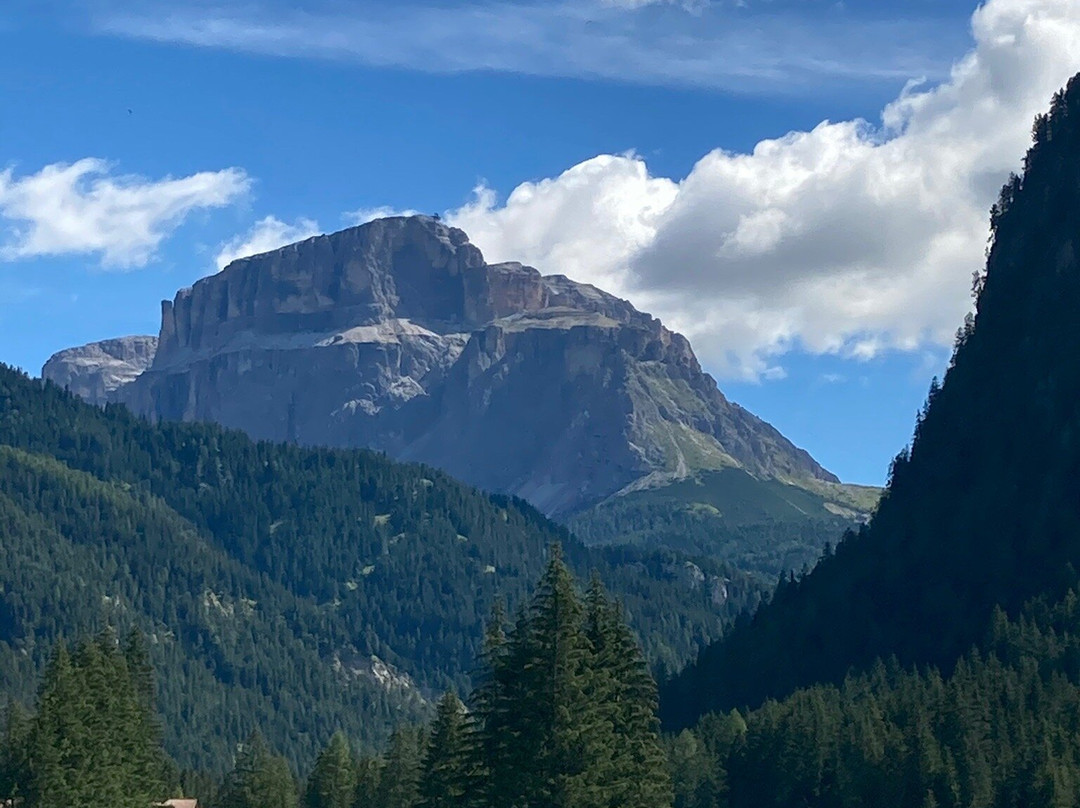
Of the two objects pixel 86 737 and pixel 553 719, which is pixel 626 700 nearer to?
pixel 553 719

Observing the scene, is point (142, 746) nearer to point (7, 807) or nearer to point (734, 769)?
point (7, 807)

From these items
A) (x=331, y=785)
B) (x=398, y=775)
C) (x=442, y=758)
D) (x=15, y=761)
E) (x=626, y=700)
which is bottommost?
(x=442, y=758)

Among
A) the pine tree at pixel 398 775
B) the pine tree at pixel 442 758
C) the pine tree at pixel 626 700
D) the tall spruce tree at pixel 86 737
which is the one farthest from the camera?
the pine tree at pixel 398 775

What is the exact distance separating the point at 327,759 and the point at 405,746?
1137cm

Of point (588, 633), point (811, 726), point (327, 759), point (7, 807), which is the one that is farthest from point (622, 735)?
point (327, 759)

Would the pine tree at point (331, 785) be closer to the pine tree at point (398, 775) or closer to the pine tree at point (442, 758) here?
the pine tree at point (398, 775)

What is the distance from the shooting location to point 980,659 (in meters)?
200

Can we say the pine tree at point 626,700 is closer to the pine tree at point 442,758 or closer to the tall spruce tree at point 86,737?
the pine tree at point 442,758

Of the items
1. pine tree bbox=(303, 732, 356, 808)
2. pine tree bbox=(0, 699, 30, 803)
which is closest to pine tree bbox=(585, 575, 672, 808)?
pine tree bbox=(0, 699, 30, 803)

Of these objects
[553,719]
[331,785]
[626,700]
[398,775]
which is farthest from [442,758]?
[331,785]

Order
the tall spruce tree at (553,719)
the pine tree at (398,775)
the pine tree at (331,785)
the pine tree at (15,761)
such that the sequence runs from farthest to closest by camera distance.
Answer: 1. the pine tree at (331,785)
2. the pine tree at (398,775)
3. the pine tree at (15,761)
4. the tall spruce tree at (553,719)

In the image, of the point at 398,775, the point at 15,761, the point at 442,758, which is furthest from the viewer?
the point at 398,775

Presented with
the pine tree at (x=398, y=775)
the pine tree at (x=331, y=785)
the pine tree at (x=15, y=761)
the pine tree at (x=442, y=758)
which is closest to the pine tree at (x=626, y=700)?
the pine tree at (x=442, y=758)

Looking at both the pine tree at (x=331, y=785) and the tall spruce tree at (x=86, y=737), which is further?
the pine tree at (x=331, y=785)
